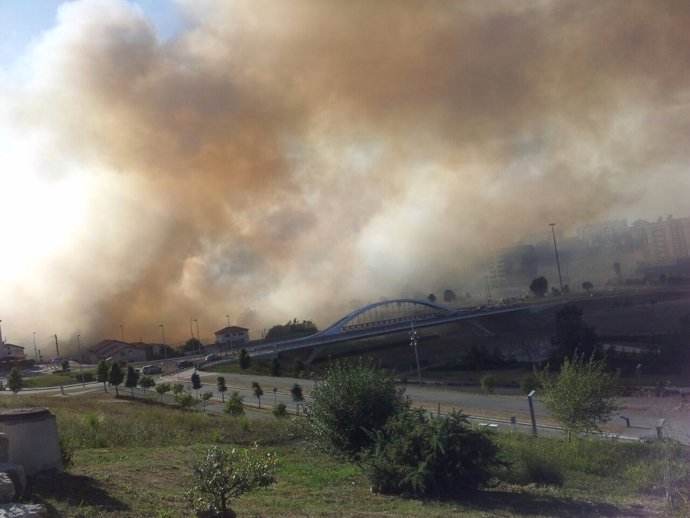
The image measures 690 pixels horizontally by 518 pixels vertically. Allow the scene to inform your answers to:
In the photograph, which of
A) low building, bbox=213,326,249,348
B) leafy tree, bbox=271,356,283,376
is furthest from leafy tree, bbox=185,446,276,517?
low building, bbox=213,326,249,348

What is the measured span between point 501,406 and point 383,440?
18.3 meters

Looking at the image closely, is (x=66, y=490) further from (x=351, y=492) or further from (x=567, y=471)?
(x=567, y=471)

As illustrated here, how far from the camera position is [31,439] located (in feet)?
26.0

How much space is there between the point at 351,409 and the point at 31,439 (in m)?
6.76

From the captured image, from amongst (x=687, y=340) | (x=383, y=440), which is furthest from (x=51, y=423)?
(x=687, y=340)

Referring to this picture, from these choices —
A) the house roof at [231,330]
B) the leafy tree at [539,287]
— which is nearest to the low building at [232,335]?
the house roof at [231,330]

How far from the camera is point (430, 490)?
388 inches

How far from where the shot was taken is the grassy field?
306 inches

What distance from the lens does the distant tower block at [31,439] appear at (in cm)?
779

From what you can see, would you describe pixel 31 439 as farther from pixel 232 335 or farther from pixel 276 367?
pixel 232 335

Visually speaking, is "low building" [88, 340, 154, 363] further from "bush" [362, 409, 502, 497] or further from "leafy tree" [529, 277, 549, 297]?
"bush" [362, 409, 502, 497]

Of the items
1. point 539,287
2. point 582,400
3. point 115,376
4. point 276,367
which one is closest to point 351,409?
point 582,400

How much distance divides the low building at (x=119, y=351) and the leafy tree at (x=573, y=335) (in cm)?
4697

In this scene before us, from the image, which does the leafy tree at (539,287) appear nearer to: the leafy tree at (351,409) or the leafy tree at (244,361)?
the leafy tree at (244,361)
